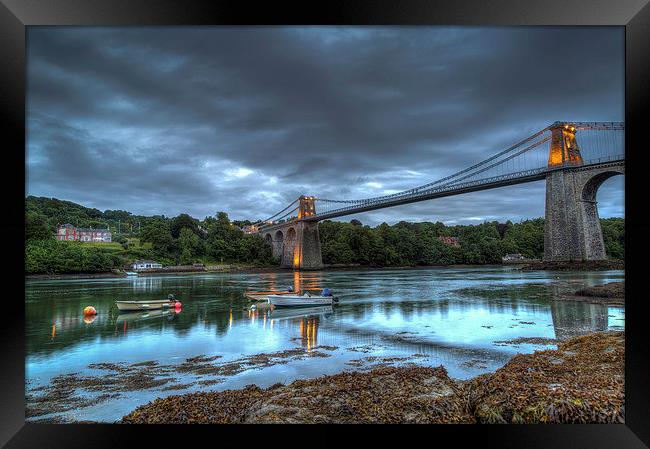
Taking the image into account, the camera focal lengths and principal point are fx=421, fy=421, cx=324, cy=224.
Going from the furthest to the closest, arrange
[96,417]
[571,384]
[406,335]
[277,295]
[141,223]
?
[141,223], [277,295], [406,335], [96,417], [571,384]

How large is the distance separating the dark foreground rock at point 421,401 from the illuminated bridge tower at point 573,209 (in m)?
21.2

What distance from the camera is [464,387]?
2717mm

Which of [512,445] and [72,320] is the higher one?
[512,445]

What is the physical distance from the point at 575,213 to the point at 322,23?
2313 cm

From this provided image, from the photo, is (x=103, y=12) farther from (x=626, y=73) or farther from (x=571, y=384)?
(x=571, y=384)

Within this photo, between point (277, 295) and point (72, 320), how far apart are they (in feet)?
13.8

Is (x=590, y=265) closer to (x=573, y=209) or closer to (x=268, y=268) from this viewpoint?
(x=573, y=209)

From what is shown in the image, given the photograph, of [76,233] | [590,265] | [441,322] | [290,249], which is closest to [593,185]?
[590,265]

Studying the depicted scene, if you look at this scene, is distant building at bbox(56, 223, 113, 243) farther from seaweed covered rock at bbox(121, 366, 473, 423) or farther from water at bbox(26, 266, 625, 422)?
seaweed covered rock at bbox(121, 366, 473, 423)

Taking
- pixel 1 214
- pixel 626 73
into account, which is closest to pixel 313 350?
pixel 1 214

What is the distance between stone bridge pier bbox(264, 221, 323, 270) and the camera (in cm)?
3597

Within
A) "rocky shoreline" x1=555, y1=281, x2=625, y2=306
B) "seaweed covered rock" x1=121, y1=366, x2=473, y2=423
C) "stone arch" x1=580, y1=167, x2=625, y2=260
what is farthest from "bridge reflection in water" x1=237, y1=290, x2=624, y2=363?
"stone arch" x1=580, y1=167, x2=625, y2=260

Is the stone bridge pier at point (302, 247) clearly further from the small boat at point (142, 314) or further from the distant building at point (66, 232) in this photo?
the small boat at point (142, 314)

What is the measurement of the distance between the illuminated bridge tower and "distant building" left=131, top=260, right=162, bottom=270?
88.7ft
